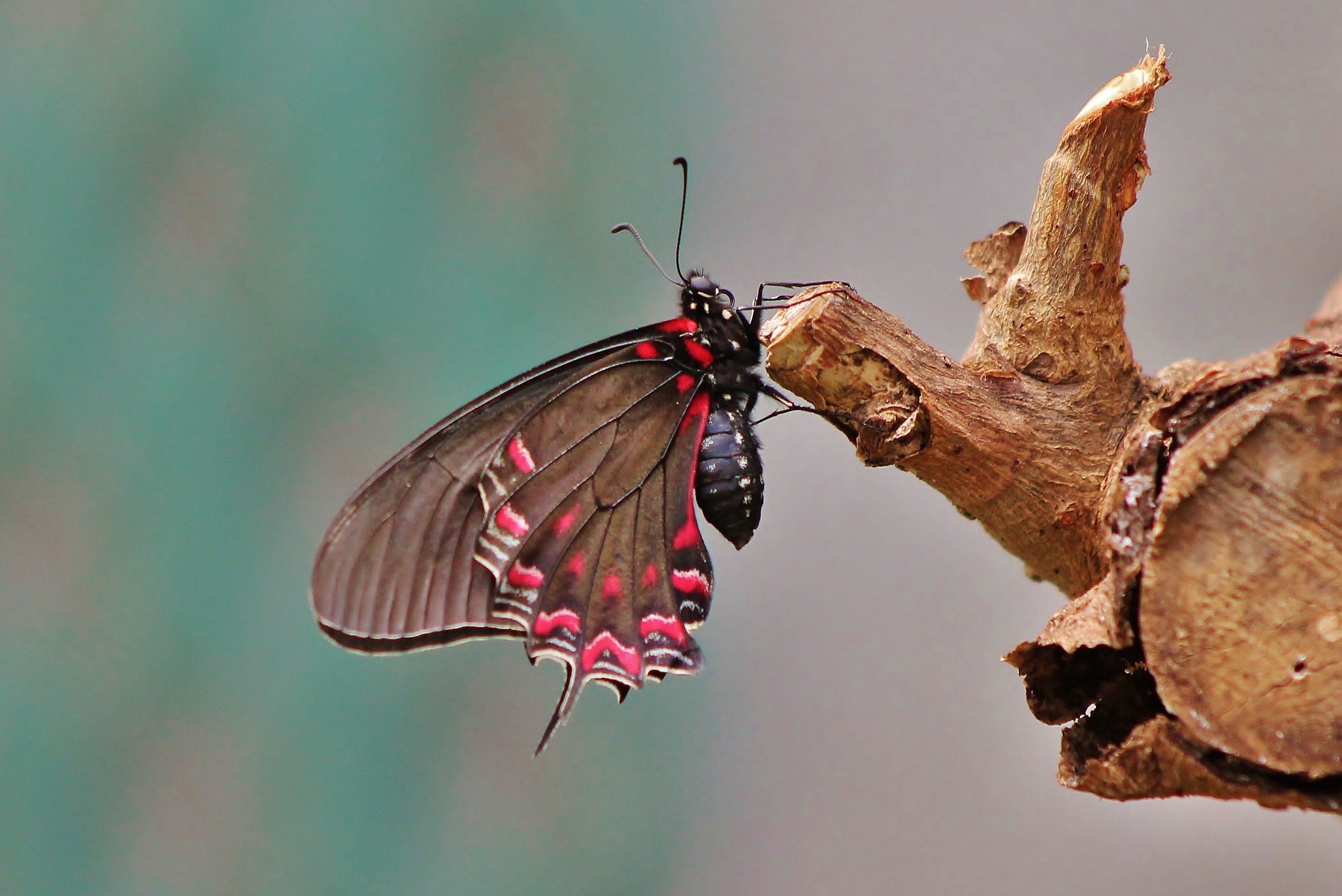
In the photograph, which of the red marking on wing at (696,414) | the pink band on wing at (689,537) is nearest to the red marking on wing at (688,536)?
the pink band on wing at (689,537)

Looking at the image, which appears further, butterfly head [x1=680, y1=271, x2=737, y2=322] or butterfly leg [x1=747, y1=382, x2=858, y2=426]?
butterfly head [x1=680, y1=271, x2=737, y2=322]

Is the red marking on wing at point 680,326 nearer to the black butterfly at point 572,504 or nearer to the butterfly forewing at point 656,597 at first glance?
the black butterfly at point 572,504

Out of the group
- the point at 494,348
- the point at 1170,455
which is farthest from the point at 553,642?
the point at 494,348

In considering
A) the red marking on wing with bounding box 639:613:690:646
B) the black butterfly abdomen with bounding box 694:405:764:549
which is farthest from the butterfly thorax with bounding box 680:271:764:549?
the red marking on wing with bounding box 639:613:690:646

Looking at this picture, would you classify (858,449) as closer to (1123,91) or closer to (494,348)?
(1123,91)

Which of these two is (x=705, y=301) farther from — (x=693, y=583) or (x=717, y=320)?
(x=693, y=583)

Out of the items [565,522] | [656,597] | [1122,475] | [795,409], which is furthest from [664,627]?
[1122,475]

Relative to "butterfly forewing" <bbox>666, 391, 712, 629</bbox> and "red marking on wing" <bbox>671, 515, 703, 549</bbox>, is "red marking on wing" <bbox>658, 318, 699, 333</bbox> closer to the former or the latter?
"butterfly forewing" <bbox>666, 391, 712, 629</bbox>
